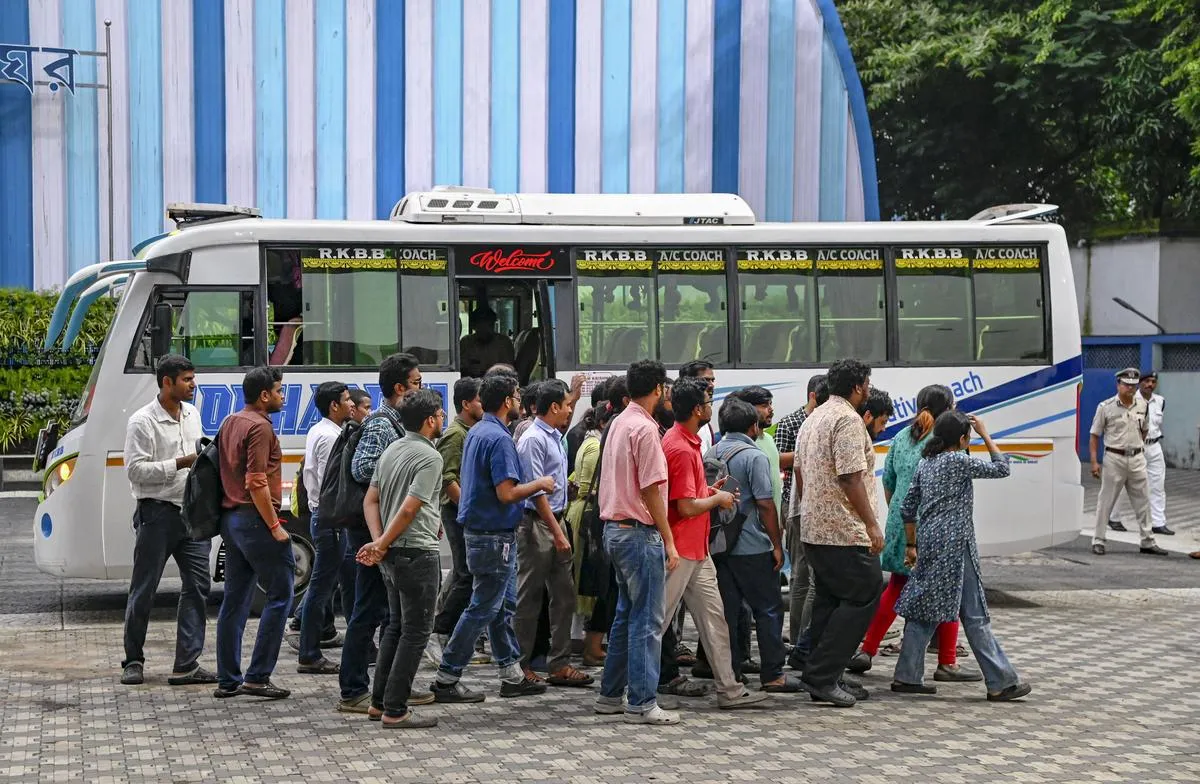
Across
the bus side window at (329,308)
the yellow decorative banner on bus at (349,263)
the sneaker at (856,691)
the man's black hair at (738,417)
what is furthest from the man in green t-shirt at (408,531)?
the yellow decorative banner on bus at (349,263)

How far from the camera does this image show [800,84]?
2278 cm

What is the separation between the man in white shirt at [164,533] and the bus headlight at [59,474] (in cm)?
251

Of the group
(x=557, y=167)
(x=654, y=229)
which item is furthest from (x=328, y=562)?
(x=557, y=167)

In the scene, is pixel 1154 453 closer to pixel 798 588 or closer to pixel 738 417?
pixel 798 588

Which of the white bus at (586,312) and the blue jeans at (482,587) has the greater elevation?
the white bus at (586,312)

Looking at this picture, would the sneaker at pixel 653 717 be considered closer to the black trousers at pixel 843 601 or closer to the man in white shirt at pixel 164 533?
the black trousers at pixel 843 601

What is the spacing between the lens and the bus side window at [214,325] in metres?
11.4

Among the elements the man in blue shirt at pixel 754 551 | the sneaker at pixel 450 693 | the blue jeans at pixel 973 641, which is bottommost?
the sneaker at pixel 450 693

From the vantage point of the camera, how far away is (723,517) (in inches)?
330

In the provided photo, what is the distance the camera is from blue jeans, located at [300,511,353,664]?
8.93 metres

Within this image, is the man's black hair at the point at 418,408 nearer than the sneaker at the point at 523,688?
Yes

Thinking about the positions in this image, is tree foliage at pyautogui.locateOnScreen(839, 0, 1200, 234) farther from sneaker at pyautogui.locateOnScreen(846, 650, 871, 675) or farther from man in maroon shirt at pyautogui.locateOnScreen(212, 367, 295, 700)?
man in maroon shirt at pyautogui.locateOnScreen(212, 367, 295, 700)

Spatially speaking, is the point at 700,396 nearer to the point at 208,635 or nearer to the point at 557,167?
the point at 208,635

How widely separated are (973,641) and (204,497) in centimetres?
429
